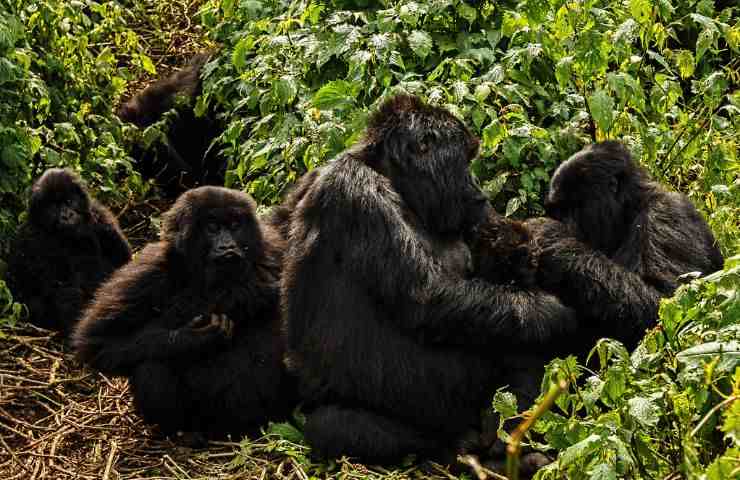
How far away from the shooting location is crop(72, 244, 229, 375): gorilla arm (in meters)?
5.11

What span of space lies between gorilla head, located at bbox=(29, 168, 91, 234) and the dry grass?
0.61m

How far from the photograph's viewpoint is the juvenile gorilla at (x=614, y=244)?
465 cm

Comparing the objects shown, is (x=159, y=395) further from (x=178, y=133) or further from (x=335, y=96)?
(x=178, y=133)

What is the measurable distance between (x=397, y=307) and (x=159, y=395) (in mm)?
1263

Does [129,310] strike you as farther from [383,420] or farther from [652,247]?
[652,247]

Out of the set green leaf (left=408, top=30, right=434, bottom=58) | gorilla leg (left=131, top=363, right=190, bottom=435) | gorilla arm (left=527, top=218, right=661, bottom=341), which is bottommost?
gorilla leg (left=131, top=363, right=190, bottom=435)

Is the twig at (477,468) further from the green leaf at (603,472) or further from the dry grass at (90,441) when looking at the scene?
the dry grass at (90,441)

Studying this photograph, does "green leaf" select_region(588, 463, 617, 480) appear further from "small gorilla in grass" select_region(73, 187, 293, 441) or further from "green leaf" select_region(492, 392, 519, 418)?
"small gorilla in grass" select_region(73, 187, 293, 441)

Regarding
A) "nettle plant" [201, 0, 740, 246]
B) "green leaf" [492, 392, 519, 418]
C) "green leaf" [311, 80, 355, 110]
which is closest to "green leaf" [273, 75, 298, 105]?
"nettle plant" [201, 0, 740, 246]

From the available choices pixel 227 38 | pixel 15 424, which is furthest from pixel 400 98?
pixel 227 38

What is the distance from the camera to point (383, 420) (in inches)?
181

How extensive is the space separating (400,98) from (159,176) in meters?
3.91

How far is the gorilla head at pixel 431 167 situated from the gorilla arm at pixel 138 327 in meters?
1.05

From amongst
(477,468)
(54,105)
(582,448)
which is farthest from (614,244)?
(54,105)
